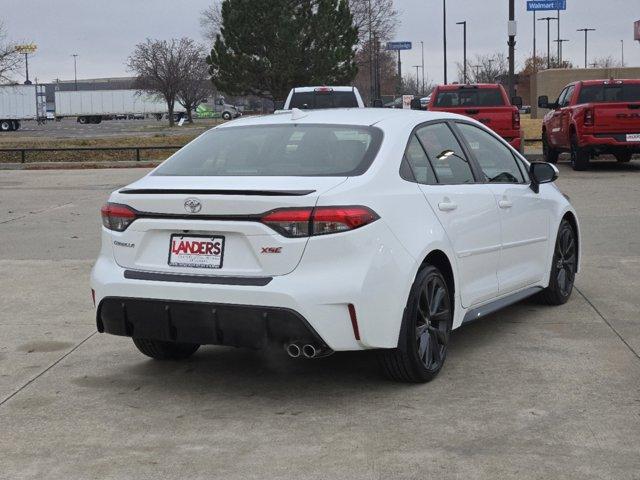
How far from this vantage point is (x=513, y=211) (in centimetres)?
685

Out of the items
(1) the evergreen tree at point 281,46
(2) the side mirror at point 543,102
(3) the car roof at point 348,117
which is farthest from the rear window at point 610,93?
(1) the evergreen tree at point 281,46

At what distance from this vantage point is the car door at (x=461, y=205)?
233 inches

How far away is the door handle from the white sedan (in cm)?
1

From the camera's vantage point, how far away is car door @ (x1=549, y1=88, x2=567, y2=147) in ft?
71.6

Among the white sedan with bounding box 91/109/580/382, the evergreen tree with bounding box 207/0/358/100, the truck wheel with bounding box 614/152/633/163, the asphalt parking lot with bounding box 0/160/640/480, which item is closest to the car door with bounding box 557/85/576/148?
the truck wheel with bounding box 614/152/633/163

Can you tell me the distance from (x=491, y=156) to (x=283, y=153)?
1.90 metres

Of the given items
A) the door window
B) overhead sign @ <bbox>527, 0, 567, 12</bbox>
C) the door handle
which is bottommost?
the door handle

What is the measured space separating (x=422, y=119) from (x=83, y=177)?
685 inches

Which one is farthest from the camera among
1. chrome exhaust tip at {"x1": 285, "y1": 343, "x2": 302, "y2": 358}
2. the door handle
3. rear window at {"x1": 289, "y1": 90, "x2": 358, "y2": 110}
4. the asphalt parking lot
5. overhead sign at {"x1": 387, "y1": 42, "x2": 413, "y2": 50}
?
overhead sign at {"x1": 387, "y1": 42, "x2": 413, "y2": 50}

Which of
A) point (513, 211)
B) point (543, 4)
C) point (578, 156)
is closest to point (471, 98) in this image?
point (578, 156)

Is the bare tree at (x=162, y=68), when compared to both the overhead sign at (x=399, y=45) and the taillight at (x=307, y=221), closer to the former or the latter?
the overhead sign at (x=399, y=45)

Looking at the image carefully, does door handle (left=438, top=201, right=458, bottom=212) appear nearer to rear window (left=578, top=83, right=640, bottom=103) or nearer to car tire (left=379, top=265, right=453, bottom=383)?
car tire (left=379, top=265, right=453, bottom=383)

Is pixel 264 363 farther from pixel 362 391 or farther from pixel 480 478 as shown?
pixel 480 478

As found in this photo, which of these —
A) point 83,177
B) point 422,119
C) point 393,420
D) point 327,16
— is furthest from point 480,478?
point 327,16
